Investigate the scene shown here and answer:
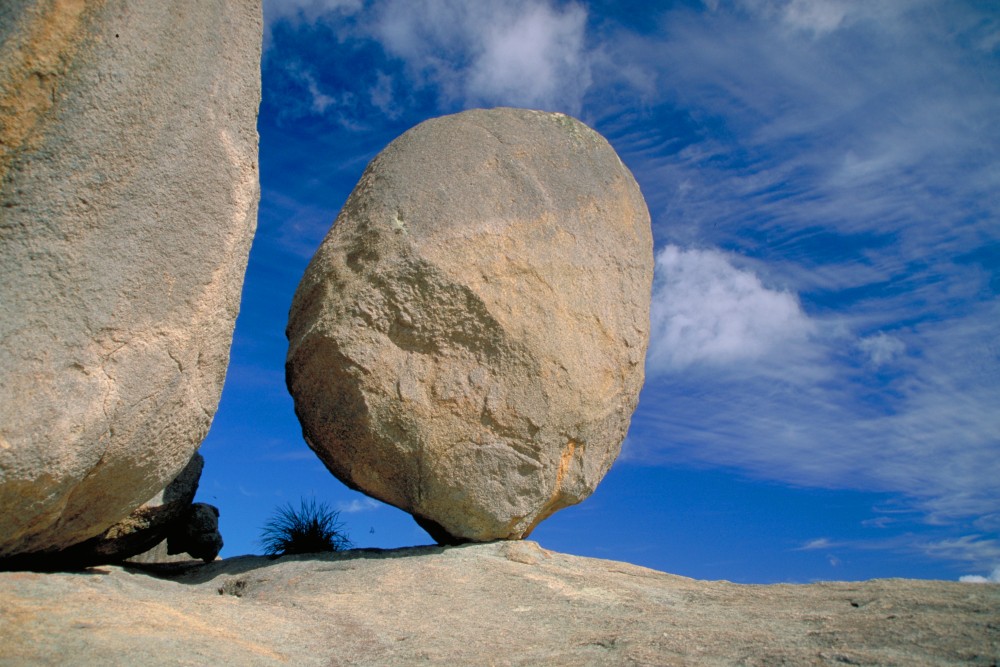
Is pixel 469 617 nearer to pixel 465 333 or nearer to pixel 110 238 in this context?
pixel 465 333

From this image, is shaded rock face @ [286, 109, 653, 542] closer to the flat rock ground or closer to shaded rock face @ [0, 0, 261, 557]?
the flat rock ground

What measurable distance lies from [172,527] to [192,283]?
2.94 meters

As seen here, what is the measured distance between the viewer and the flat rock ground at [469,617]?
13.9 feet

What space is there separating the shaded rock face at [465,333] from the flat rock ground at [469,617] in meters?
0.67

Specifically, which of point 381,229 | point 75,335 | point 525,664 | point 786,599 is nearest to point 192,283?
point 75,335

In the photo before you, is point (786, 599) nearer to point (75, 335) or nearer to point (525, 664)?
point (525, 664)

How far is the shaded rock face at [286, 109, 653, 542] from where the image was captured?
255 inches

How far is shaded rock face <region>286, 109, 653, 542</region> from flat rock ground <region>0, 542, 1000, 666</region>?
0.67m

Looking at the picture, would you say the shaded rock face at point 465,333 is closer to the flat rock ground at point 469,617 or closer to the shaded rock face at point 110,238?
the flat rock ground at point 469,617

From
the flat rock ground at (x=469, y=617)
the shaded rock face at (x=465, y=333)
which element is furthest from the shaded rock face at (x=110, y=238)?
the shaded rock face at (x=465, y=333)

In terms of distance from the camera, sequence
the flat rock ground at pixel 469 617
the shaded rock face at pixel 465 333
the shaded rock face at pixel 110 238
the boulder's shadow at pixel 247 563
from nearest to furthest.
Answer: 1. the flat rock ground at pixel 469 617
2. the shaded rock face at pixel 110 238
3. the shaded rock face at pixel 465 333
4. the boulder's shadow at pixel 247 563

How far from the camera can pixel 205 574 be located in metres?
6.66

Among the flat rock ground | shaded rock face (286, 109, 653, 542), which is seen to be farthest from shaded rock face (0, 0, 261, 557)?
shaded rock face (286, 109, 653, 542)

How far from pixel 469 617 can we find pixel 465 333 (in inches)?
81.5
